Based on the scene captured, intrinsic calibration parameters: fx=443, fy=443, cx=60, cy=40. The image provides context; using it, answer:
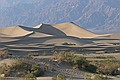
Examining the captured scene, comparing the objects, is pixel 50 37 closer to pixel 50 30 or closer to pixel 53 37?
pixel 53 37

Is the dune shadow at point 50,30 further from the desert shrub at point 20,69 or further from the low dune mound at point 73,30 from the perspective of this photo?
the desert shrub at point 20,69

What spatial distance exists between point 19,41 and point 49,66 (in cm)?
6713

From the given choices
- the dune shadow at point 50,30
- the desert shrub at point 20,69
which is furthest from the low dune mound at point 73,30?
the desert shrub at point 20,69

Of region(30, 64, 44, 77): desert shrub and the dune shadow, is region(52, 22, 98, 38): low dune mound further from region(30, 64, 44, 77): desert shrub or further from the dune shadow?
region(30, 64, 44, 77): desert shrub

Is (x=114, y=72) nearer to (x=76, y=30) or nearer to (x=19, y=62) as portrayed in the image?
(x=19, y=62)

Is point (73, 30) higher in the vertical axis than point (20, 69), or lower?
higher

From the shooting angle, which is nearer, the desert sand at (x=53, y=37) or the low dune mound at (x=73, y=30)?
the desert sand at (x=53, y=37)

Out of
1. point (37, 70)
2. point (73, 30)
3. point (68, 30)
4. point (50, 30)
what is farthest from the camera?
point (73, 30)

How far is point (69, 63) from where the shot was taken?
129ft

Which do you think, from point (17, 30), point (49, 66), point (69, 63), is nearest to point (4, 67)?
point (49, 66)

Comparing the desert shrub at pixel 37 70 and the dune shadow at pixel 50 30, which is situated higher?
the dune shadow at pixel 50 30

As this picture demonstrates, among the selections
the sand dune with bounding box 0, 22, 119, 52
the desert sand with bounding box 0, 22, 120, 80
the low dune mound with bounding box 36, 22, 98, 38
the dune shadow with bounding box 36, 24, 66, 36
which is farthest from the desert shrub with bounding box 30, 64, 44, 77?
the low dune mound with bounding box 36, 22, 98, 38

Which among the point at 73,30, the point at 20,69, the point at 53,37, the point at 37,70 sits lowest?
the point at 37,70

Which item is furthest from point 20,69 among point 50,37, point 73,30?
point 73,30
